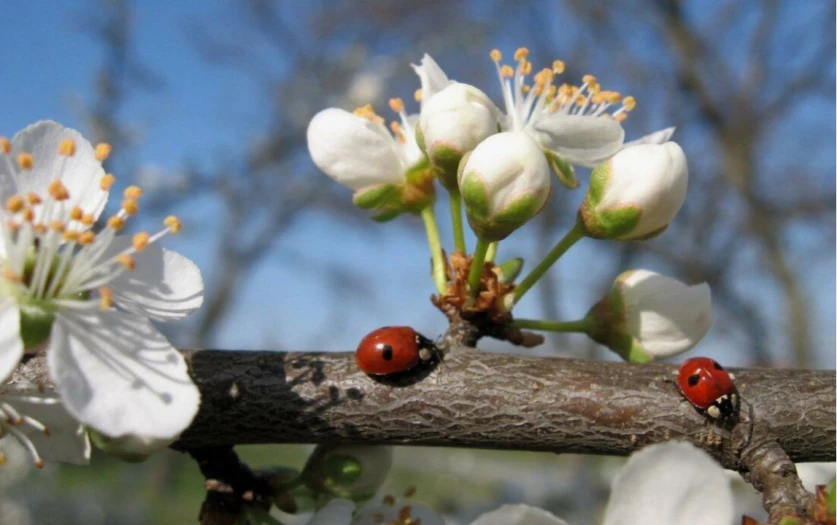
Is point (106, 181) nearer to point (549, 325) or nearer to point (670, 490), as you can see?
point (549, 325)

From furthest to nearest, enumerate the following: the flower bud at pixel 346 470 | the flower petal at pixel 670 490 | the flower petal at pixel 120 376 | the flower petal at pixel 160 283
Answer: the flower bud at pixel 346 470, the flower petal at pixel 160 283, the flower petal at pixel 120 376, the flower petal at pixel 670 490

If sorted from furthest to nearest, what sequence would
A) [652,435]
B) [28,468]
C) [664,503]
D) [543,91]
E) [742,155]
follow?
[742,155], [28,468], [543,91], [652,435], [664,503]

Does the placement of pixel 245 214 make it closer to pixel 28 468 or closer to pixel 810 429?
pixel 28 468

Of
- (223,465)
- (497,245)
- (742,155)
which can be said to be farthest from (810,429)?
(742,155)

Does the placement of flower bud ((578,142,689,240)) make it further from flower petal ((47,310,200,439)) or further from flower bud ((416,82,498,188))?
flower petal ((47,310,200,439))

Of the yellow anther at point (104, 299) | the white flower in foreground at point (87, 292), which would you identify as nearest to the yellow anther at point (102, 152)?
the white flower in foreground at point (87, 292)

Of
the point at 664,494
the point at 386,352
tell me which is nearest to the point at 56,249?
the point at 386,352

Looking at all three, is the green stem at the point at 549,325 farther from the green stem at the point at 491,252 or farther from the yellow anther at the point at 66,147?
the yellow anther at the point at 66,147
